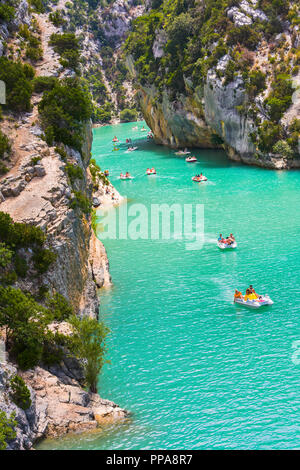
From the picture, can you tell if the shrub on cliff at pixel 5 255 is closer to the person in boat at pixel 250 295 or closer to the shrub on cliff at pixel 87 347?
the shrub on cliff at pixel 87 347

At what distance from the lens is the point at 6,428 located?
17766 millimetres

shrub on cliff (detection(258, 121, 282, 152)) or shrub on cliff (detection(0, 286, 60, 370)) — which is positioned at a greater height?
shrub on cliff (detection(258, 121, 282, 152))

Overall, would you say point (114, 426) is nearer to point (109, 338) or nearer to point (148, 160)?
point (109, 338)

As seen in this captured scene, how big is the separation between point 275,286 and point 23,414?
76.7ft

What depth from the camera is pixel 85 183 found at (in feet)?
129

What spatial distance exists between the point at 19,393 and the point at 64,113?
22.8m

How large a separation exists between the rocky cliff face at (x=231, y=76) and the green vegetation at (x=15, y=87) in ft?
154

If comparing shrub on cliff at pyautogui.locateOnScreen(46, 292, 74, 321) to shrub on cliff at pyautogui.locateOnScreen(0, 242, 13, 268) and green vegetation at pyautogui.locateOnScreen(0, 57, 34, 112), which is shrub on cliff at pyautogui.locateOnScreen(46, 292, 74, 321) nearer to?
shrub on cliff at pyautogui.locateOnScreen(0, 242, 13, 268)

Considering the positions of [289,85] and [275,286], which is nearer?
[275,286]

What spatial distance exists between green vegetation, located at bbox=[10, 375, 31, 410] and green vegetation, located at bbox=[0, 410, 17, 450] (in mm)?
1359

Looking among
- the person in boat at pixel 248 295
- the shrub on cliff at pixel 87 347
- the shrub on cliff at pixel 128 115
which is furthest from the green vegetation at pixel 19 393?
the shrub on cliff at pixel 128 115

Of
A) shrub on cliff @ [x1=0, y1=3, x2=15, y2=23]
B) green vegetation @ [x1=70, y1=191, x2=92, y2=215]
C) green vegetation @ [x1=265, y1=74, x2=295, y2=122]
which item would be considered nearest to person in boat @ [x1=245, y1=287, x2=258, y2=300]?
green vegetation @ [x1=70, y1=191, x2=92, y2=215]

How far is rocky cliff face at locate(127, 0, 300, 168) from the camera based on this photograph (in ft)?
251
